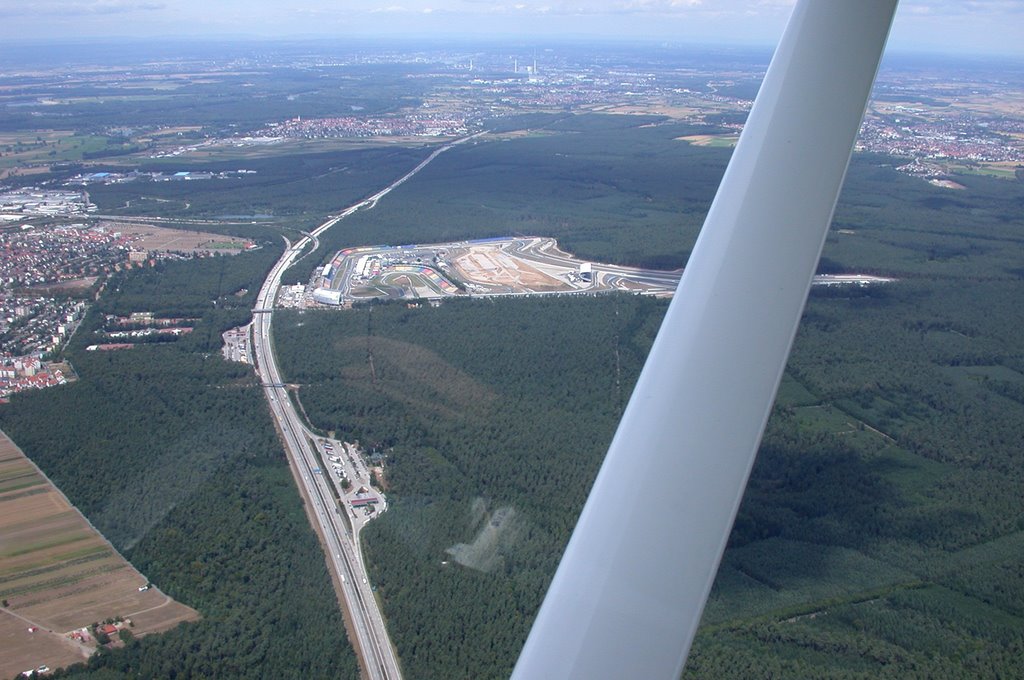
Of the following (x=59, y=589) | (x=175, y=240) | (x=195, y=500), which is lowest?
(x=175, y=240)

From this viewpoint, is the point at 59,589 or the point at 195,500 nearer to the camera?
the point at 59,589

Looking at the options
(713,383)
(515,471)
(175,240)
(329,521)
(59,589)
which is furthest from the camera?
(175,240)

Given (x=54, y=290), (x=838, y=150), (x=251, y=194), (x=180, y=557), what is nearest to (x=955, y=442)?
(x=180, y=557)

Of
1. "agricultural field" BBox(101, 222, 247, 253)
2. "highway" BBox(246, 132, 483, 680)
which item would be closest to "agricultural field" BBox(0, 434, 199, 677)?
"highway" BBox(246, 132, 483, 680)

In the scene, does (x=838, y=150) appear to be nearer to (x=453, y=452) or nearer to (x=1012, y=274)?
(x=453, y=452)

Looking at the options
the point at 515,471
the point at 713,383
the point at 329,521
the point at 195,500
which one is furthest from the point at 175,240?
the point at 713,383

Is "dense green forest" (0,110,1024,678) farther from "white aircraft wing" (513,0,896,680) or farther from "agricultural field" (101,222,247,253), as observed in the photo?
"white aircraft wing" (513,0,896,680)

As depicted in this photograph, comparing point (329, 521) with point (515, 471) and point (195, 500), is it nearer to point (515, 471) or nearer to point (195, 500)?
point (195, 500)
